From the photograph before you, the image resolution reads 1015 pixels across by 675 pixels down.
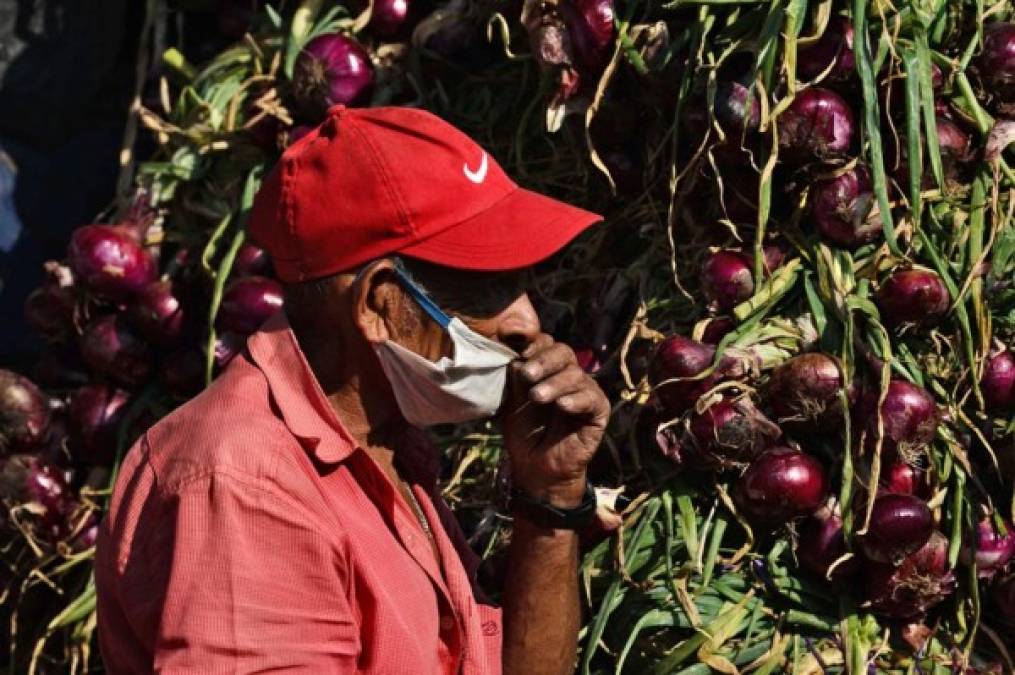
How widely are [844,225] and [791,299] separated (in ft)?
0.49

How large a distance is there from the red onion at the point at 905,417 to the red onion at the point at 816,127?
0.38 meters

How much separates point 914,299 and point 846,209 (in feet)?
0.58

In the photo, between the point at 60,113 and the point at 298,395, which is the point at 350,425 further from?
the point at 60,113

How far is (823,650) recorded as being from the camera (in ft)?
7.77

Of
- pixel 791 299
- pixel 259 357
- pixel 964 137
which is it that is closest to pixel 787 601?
pixel 791 299

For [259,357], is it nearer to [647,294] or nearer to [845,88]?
[647,294]

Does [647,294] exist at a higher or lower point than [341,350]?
lower

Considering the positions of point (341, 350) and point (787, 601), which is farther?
point (787, 601)

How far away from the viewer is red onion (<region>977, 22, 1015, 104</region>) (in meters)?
2.58

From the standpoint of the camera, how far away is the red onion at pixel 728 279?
251cm

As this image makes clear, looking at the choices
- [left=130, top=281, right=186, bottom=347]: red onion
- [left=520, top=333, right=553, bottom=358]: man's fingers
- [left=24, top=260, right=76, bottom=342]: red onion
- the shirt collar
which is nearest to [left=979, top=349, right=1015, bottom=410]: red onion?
[left=520, top=333, right=553, bottom=358]: man's fingers

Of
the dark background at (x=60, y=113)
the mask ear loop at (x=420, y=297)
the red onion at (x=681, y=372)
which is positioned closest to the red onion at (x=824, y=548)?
the red onion at (x=681, y=372)

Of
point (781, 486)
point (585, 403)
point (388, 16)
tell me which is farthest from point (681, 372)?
point (388, 16)

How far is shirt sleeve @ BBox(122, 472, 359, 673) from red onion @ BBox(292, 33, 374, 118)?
4.79ft
